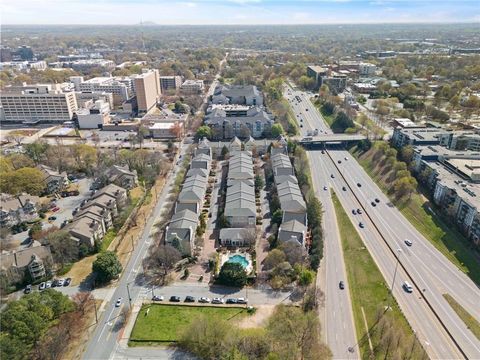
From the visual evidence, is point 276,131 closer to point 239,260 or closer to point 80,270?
point 239,260

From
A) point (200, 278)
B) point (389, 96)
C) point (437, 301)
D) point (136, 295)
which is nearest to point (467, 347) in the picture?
point (437, 301)

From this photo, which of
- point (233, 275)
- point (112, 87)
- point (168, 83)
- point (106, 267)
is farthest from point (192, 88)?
point (233, 275)

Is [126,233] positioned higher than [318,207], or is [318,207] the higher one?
[318,207]

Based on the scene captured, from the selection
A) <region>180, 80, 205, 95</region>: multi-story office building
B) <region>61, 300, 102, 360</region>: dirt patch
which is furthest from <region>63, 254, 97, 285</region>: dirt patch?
<region>180, 80, 205, 95</region>: multi-story office building

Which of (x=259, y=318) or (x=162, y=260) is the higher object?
(x=162, y=260)

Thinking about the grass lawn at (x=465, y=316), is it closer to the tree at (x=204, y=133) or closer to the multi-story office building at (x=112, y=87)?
the tree at (x=204, y=133)

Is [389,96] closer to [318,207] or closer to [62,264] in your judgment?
[318,207]
